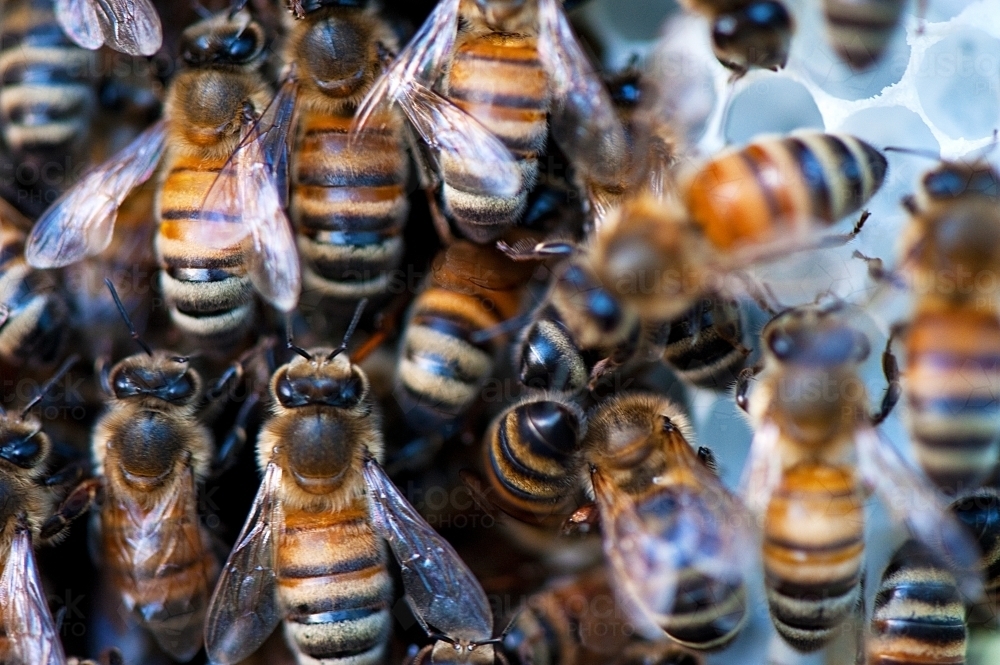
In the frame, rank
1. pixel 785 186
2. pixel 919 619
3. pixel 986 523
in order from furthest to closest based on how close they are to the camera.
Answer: pixel 986 523 → pixel 919 619 → pixel 785 186

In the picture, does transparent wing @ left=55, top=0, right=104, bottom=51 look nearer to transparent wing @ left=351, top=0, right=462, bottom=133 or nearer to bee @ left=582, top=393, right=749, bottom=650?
transparent wing @ left=351, top=0, right=462, bottom=133

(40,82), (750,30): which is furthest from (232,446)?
(750,30)

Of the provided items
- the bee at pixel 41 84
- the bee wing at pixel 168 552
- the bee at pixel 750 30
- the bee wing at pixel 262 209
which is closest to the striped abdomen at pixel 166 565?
the bee wing at pixel 168 552

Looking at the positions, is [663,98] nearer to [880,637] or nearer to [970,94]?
[970,94]

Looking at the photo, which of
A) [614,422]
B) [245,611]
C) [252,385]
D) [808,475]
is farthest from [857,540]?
[252,385]

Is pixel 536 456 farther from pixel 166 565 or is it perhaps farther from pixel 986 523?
pixel 986 523

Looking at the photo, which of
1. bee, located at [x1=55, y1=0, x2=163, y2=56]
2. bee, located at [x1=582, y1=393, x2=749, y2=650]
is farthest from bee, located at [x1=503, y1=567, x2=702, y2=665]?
bee, located at [x1=55, y1=0, x2=163, y2=56]
